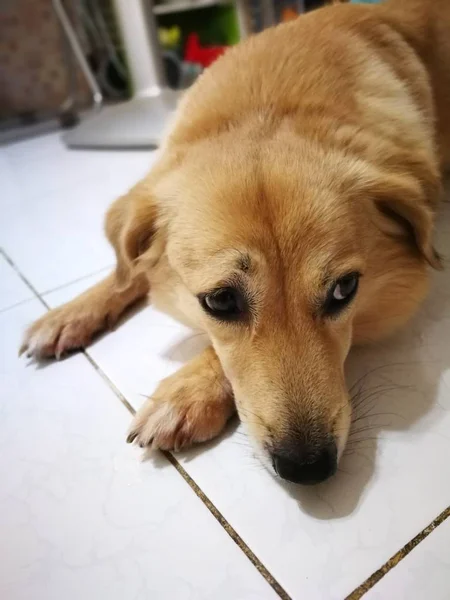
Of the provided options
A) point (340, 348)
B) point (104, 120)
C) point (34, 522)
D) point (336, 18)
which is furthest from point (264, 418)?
point (104, 120)

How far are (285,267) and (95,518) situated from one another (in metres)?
0.63

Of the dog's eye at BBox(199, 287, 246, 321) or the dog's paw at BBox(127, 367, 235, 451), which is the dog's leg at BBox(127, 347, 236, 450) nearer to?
the dog's paw at BBox(127, 367, 235, 451)

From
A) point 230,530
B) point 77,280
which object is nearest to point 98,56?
point 77,280

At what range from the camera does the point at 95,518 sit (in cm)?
105

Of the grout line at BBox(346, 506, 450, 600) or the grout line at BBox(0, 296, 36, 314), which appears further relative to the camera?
the grout line at BBox(0, 296, 36, 314)

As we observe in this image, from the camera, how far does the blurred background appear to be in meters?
3.20

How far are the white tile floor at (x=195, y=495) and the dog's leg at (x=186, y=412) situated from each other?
40 mm

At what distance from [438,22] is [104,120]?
202 centimetres

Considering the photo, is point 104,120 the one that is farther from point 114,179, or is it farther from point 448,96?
point 448,96

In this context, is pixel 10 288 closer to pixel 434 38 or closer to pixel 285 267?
pixel 285 267

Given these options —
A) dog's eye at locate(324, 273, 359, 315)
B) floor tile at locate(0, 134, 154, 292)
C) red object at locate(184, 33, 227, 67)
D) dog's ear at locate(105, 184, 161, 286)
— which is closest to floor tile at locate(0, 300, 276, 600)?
dog's ear at locate(105, 184, 161, 286)

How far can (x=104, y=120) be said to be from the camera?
3.17 m

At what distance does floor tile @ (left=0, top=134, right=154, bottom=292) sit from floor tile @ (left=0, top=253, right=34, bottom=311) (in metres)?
0.04

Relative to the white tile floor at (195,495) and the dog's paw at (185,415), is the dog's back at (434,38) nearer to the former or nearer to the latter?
the white tile floor at (195,495)
